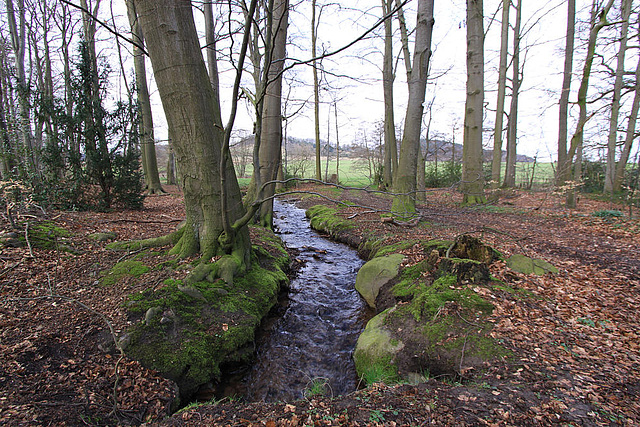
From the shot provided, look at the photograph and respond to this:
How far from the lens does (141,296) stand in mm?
3455

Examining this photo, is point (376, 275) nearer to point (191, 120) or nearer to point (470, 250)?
point (470, 250)

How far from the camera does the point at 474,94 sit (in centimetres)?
916

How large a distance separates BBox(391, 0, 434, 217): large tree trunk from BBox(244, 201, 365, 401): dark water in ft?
7.88

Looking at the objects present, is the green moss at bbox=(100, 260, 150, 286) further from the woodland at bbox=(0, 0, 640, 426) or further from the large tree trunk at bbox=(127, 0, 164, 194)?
the large tree trunk at bbox=(127, 0, 164, 194)

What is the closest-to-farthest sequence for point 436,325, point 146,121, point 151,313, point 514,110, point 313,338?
1. point 151,313
2. point 436,325
3. point 313,338
4. point 146,121
5. point 514,110

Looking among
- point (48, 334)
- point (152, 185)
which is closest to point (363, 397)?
point (48, 334)

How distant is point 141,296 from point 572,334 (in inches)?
189

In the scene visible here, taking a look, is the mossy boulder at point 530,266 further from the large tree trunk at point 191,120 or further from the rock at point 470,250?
the large tree trunk at point 191,120

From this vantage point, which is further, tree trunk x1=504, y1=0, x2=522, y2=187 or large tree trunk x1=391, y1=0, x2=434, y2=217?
tree trunk x1=504, y1=0, x2=522, y2=187

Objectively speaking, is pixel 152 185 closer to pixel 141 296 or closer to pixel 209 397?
pixel 141 296

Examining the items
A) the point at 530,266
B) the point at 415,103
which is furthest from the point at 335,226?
the point at 530,266

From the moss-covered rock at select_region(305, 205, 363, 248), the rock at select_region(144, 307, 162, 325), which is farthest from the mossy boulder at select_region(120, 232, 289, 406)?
the moss-covered rock at select_region(305, 205, 363, 248)

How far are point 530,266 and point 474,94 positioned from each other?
682 cm

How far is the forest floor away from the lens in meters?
2.15
